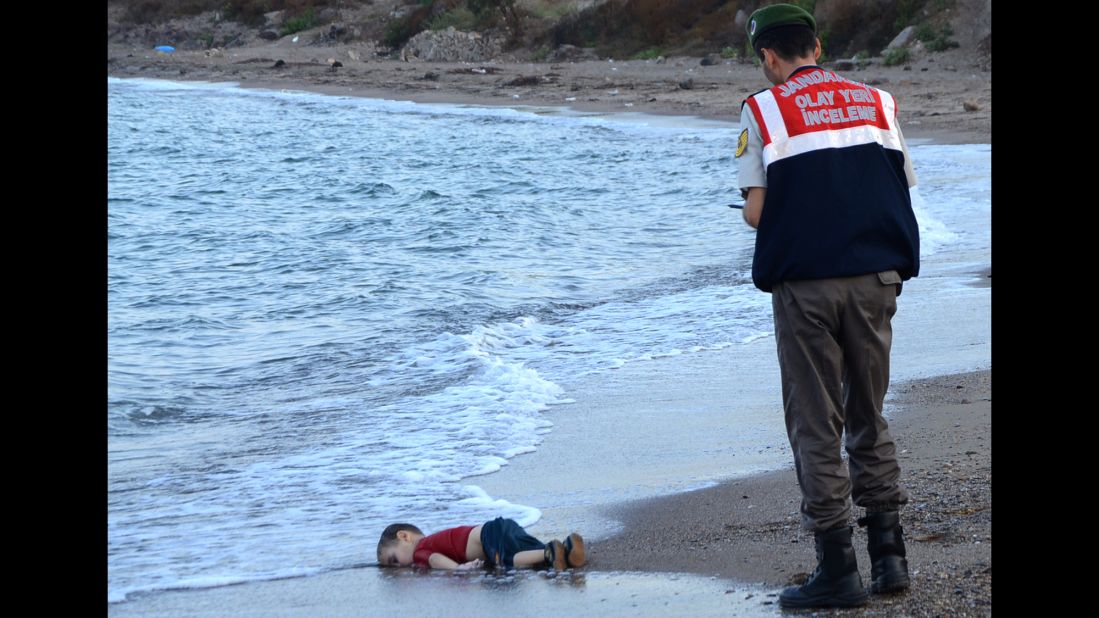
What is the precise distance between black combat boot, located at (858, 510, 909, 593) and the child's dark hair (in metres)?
1.26

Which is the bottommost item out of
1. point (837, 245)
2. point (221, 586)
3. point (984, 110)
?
point (221, 586)

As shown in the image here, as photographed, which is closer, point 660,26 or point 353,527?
point 353,527

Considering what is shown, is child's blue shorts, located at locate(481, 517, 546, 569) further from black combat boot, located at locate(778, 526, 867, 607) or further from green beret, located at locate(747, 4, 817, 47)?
green beret, located at locate(747, 4, 817, 47)

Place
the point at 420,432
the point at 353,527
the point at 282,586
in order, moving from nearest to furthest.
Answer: the point at 282,586 → the point at 353,527 → the point at 420,432

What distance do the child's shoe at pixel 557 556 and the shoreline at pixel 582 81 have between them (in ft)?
52.8

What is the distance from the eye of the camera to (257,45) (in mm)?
51531

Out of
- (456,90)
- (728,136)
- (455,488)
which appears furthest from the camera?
(456,90)

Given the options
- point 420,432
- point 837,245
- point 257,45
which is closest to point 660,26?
point 257,45

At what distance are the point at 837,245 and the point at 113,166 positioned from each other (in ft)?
85.0

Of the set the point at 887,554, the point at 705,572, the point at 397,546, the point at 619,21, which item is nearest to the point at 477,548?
the point at 397,546

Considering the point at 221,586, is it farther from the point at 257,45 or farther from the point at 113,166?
the point at 257,45

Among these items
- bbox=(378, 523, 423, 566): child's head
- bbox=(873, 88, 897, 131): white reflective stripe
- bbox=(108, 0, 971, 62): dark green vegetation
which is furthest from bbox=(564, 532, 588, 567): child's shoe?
bbox=(108, 0, 971, 62): dark green vegetation

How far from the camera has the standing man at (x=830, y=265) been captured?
3256 mm

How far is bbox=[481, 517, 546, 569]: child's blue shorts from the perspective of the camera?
4.08m
